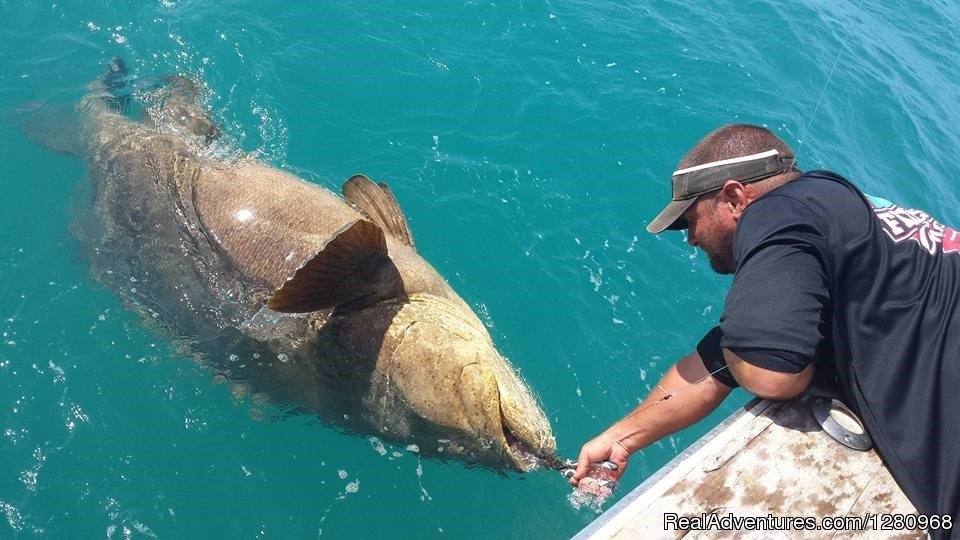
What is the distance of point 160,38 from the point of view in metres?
8.80

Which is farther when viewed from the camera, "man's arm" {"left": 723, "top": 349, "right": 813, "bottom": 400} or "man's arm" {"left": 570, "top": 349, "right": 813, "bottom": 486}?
"man's arm" {"left": 570, "top": 349, "right": 813, "bottom": 486}

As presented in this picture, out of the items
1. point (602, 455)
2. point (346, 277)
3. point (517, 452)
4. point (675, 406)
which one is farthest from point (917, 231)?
point (346, 277)

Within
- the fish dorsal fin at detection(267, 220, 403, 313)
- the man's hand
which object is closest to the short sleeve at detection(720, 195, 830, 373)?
the man's hand

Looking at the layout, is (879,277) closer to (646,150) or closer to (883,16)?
(646,150)

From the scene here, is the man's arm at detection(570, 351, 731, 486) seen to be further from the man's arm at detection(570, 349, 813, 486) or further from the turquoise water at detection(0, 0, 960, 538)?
the turquoise water at detection(0, 0, 960, 538)

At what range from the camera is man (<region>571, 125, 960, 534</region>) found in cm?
279

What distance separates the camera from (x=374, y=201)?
18.0 ft

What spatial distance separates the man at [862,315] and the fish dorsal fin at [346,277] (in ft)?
7.74

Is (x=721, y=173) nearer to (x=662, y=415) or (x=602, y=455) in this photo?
(x=662, y=415)

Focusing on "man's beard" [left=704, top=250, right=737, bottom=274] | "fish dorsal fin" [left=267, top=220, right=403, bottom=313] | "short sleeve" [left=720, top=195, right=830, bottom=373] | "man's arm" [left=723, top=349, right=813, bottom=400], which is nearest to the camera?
"short sleeve" [left=720, top=195, right=830, bottom=373]

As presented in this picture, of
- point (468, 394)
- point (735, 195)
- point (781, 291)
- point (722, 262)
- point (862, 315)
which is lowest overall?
point (468, 394)

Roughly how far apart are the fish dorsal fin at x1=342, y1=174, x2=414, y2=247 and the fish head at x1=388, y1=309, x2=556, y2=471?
1.07 m

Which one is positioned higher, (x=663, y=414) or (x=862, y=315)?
(x=862, y=315)

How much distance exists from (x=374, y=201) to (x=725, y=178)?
304cm
